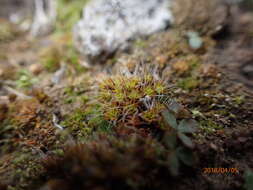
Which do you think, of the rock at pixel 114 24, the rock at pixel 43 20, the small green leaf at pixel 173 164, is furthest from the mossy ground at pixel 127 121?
the rock at pixel 43 20

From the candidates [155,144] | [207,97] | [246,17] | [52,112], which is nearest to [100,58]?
[52,112]

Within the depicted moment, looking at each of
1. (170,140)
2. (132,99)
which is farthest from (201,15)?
(170,140)

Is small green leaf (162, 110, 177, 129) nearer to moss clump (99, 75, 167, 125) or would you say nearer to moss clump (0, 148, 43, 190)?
moss clump (99, 75, 167, 125)

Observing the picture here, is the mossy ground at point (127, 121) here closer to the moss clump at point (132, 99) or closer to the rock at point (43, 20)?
the moss clump at point (132, 99)

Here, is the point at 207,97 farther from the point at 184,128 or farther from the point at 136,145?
the point at 136,145

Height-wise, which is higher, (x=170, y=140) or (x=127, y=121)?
(x=127, y=121)

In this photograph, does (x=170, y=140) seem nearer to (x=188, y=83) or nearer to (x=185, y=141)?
(x=185, y=141)
